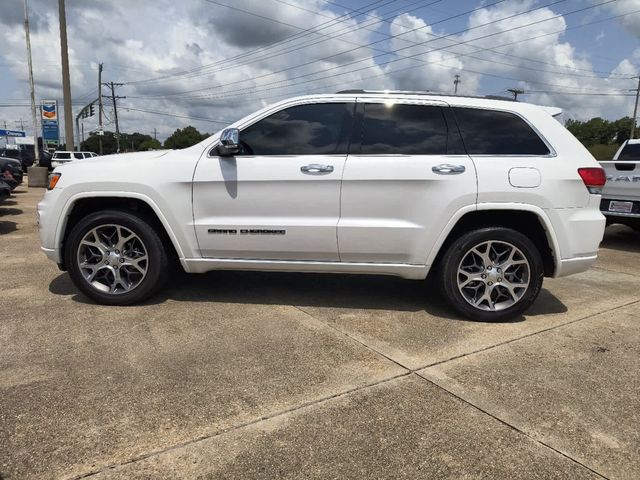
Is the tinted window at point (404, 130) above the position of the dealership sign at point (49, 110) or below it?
below

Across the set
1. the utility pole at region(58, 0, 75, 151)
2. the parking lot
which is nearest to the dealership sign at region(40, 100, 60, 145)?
the utility pole at region(58, 0, 75, 151)

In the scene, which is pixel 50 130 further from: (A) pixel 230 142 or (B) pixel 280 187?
(B) pixel 280 187

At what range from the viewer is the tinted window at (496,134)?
4082 mm

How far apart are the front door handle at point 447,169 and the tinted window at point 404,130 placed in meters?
0.14

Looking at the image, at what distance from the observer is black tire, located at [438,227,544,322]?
4066mm

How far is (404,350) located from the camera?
11.7 ft

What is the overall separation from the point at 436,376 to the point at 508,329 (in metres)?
1.21

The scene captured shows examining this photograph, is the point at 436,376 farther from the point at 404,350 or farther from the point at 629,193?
the point at 629,193

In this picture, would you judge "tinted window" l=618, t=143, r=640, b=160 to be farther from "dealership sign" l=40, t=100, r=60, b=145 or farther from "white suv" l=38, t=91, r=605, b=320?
"dealership sign" l=40, t=100, r=60, b=145

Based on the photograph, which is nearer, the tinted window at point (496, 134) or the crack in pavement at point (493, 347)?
the crack in pavement at point (493, 347)

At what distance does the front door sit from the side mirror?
96 millimetres

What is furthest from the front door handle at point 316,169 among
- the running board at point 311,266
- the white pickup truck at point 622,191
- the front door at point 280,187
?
the white pickup truck at point 622,191

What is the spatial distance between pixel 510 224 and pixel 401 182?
1.05 meters

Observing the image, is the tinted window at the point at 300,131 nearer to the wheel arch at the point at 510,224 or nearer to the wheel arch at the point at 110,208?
the wheel arch at the point at 110,208
